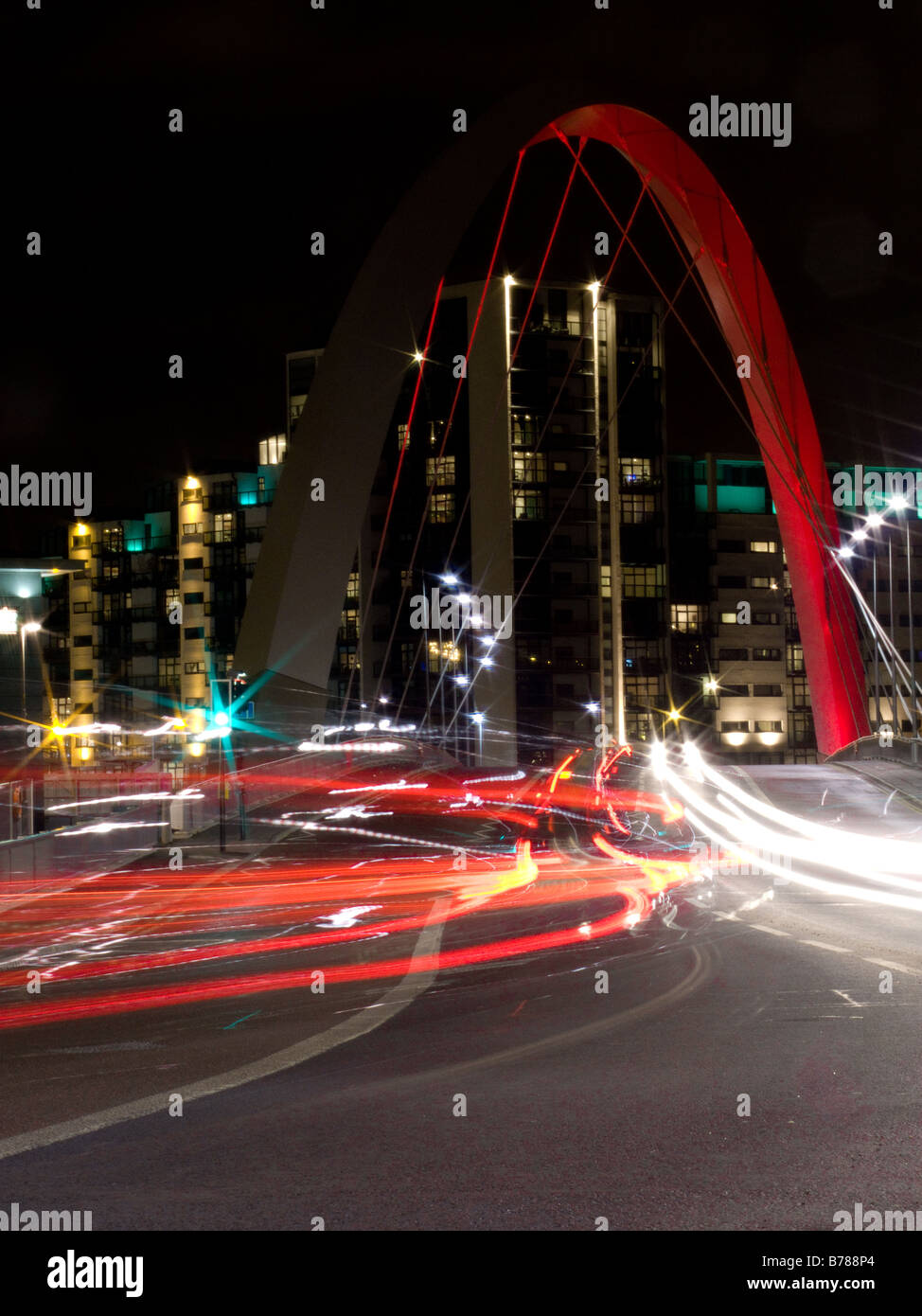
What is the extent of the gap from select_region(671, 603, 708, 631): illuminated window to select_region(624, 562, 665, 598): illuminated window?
6.52m

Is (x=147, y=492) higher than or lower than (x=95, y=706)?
higher

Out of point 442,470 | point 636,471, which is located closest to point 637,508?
point 636,471

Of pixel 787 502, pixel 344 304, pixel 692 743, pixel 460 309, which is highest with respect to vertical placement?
pixel 460 309

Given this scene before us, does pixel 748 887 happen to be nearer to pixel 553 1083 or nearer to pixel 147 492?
pixel 553 1083

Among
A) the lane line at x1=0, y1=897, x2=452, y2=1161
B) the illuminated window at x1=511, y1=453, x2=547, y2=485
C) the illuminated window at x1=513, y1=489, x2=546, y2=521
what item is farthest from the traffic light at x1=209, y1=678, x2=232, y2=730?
the illuminated window at x1=511, y1=453, x2=547, y2=485

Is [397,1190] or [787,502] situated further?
[787,502]

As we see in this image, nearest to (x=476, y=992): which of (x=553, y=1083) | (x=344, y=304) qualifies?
(x=553, y=1083)

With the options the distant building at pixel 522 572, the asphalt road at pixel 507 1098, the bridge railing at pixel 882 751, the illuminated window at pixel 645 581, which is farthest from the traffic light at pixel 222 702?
the illuminated window at pixel 645 581

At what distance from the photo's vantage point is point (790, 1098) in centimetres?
773

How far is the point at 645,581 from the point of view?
10762 centimetres

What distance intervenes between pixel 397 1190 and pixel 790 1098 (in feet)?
8.56

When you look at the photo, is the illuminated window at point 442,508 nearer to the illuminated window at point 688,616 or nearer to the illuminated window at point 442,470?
the illuminated window at point 442,470

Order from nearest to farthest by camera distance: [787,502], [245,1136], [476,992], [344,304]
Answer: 1. [245,1136]
2. [476,992]
3. [344,304]
4. [787,502]
